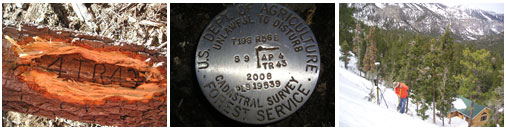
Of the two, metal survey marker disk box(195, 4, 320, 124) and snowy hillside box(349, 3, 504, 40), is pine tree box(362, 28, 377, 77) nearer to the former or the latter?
snowy hillside box(349, 3, 504, 40)

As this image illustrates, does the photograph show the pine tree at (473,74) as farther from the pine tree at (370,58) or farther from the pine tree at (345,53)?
the pine tree at (345,53)

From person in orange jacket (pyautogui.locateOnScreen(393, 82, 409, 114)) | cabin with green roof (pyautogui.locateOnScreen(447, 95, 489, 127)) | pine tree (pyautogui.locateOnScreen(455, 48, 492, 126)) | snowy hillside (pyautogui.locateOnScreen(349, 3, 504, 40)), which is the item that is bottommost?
cabin with green roof (pyautogui.locateOnScreen(447, 95, 489, 127))

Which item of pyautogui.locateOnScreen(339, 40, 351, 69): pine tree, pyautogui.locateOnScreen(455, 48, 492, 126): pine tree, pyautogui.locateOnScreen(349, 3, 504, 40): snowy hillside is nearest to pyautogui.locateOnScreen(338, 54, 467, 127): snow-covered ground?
pyautogui.locateOnScreen(339, 40, 351, 69): pine tree

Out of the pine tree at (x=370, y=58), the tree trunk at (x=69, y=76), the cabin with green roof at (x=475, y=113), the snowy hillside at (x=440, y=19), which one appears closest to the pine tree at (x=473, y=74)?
the cabin with green roof at (x=475, y=113)

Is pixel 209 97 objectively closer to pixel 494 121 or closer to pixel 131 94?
pixel 131 94

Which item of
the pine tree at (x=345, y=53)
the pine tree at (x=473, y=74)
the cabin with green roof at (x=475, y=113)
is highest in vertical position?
the pine tree at (x=345, y=53)

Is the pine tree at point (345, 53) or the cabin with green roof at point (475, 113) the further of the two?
the pine tree at point (345, 53)
